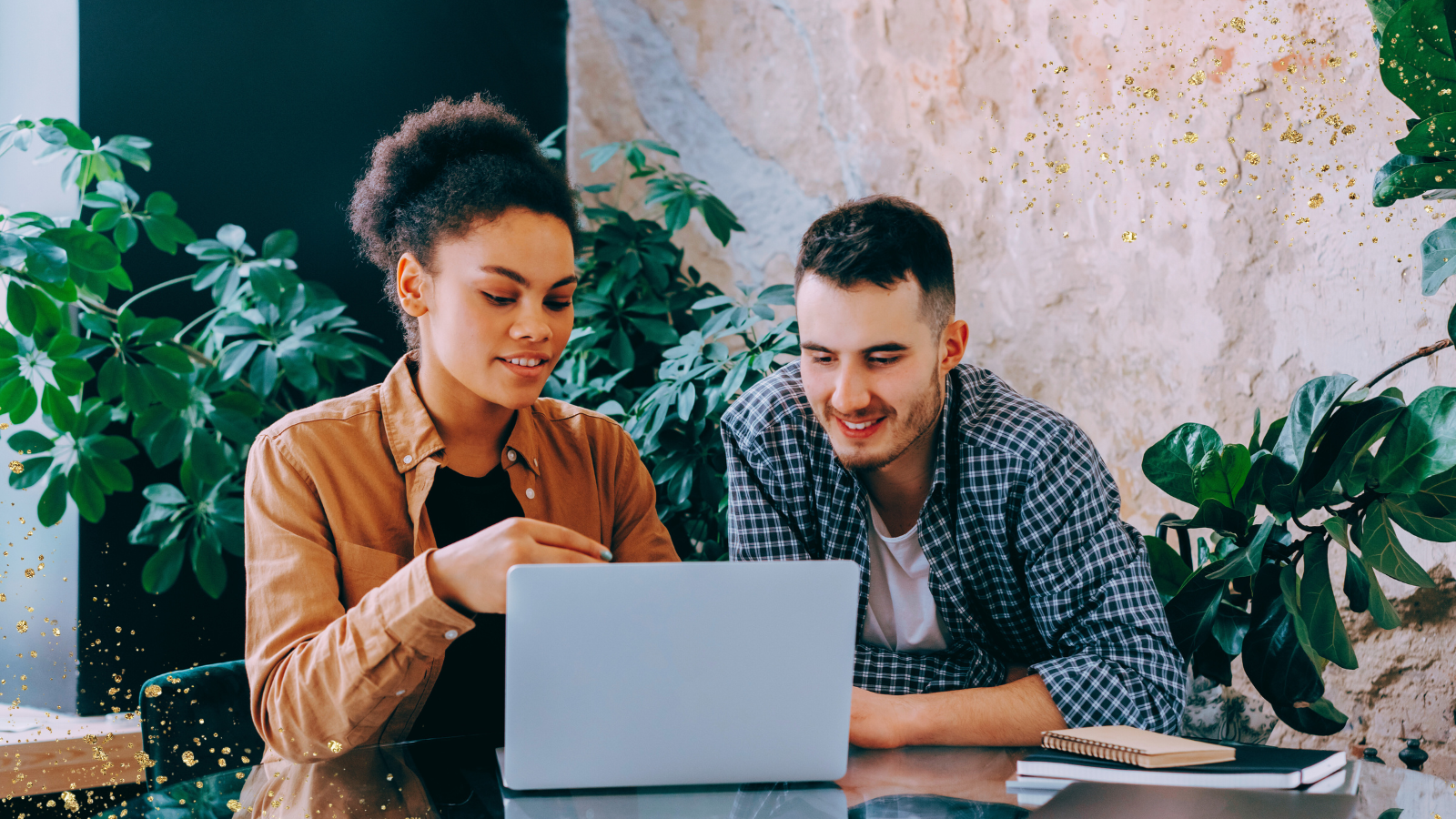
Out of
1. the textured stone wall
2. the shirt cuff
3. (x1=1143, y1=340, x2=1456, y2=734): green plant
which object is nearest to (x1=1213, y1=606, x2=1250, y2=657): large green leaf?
(x1=1143, y1=340, x2=1456, y2=734): green plant

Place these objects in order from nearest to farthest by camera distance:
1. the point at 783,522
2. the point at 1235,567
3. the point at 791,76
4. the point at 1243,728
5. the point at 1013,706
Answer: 1. the point at 1013,706
2. the point at 1235,567
3. the point at 783,522
4. the point at 1243,728
5. the point at 791,76

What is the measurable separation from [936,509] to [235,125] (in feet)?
5.72

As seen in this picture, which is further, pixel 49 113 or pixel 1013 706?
pixel 49 113

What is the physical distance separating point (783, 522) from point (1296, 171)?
1007mm

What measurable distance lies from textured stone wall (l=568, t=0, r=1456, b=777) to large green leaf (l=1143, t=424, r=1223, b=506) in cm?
36

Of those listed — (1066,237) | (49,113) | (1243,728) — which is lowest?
(1243,728)

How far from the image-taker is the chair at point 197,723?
1.15m

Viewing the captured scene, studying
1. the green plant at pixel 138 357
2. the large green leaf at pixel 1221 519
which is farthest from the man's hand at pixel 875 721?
the green plant at pixel 138 357

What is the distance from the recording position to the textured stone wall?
158 centimetres

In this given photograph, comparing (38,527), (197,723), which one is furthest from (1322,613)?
(38,527)

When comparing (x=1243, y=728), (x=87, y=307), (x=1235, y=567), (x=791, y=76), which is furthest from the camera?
(x=791, y=76)

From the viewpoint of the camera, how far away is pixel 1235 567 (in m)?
1.31

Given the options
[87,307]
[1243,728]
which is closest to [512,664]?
[1243,728]

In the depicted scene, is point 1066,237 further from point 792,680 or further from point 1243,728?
point 792,680
